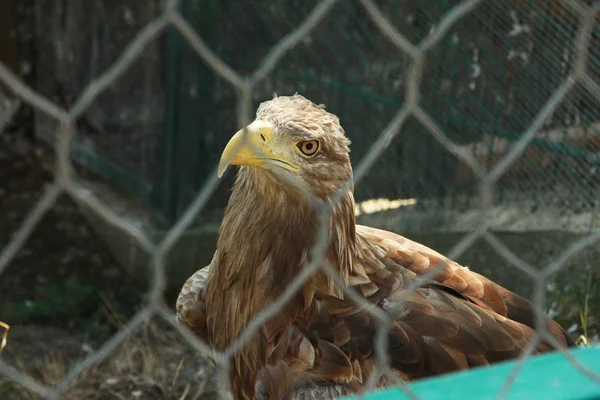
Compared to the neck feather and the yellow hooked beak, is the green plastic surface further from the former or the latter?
the neck feather

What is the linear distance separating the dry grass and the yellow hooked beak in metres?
1.59

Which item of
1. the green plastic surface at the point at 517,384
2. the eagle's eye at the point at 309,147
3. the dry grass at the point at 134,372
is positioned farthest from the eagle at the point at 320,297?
the dry grass at the point at 134,372

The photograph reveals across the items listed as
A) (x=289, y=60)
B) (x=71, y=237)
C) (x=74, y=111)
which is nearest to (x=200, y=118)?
(x=289, y=60)

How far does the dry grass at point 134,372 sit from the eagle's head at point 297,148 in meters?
1.45

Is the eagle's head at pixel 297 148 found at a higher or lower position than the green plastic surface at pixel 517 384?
higher

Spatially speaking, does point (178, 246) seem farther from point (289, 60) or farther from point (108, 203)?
point (289, 60)

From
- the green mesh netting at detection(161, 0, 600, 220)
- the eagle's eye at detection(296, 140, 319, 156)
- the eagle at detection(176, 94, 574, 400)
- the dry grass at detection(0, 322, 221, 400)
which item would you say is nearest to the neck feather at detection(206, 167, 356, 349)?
the eagle at detection(176, 94, 574, 400)

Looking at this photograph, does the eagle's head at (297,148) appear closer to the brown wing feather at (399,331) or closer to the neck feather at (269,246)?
the neck feather at (269,246)

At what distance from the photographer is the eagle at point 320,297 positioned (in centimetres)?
227

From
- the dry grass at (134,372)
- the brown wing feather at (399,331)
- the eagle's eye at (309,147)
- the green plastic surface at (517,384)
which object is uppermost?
the eagle's eye at (309,147)

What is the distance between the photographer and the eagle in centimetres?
227

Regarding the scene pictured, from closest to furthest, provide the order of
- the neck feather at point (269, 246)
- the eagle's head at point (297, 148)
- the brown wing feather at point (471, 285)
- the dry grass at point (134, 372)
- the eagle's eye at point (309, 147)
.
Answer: the eagle's head at point (297, 148) < the eagle's eye at point (309, 147) < the neck feather at point (269, 246) < the brown wing feather at point (471, 285) < the dry grass at point (134, 372)

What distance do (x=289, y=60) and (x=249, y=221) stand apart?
93.2 inches

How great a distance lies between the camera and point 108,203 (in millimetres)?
5270
